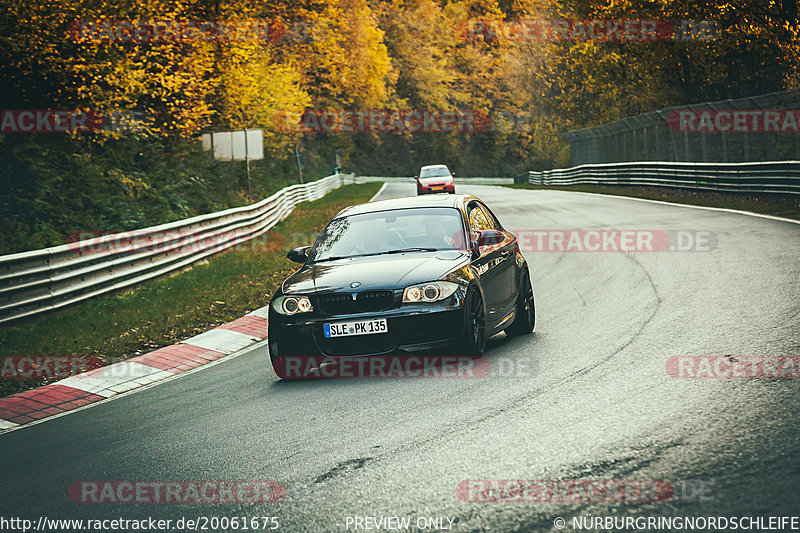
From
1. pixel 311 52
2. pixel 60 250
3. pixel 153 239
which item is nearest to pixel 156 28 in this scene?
pixel 153 239

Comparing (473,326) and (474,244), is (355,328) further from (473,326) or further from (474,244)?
(474,244)

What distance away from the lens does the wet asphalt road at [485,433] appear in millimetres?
4383

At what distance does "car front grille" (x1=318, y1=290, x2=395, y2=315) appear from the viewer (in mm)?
7578

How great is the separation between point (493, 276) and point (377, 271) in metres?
1.27

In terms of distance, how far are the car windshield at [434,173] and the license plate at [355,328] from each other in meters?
34.7

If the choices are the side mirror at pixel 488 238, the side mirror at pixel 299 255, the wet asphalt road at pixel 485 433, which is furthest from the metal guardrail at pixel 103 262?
the side mirror at pixel 488 238

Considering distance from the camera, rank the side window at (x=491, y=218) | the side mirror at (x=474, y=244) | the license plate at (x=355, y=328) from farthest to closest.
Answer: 1. the side window at (x=491, y=218)
2. the side mirror at (x=474, y=244)
3. the license plate at (x=355, y=328)

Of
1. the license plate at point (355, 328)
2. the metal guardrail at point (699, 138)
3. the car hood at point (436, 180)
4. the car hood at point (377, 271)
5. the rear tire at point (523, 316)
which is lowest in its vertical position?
the rear tire at point (523, 316)

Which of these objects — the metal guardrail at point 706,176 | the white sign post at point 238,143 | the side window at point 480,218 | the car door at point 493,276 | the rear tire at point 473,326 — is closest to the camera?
the rear tire at point 473,326

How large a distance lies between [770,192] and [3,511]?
21172 mm

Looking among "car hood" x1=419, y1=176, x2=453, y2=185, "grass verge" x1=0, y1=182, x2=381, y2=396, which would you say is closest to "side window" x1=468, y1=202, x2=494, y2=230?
"grass verge" x1=0, y1=182, x2=381, y2=396

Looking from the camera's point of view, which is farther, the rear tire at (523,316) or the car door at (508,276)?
the rear tire at (523,316)

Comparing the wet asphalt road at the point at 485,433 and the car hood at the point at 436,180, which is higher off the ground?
the car hood at the point at 436,180

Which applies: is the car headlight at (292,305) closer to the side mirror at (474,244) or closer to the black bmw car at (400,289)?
the black bmw car at (400,289)
